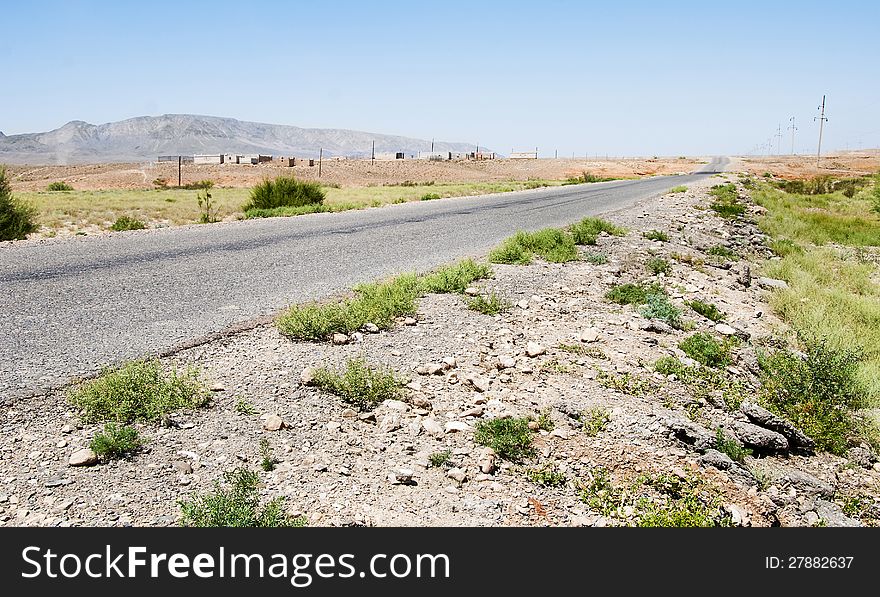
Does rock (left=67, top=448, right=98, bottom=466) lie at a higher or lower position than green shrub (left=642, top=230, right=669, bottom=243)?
lower

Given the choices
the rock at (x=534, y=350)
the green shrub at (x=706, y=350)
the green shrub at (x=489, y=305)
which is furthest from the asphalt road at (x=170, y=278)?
the green shrub at (x=706, y=350)

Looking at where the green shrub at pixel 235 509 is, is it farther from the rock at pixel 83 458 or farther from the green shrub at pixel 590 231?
the green shrub at pixel 590 231

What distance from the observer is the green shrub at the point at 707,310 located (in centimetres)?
841

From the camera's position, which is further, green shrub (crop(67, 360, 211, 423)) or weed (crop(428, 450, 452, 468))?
green shrub (crop(67, 360, 211, 423))

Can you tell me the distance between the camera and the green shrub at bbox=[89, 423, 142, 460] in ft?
11.7

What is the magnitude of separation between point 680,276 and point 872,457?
586 cm

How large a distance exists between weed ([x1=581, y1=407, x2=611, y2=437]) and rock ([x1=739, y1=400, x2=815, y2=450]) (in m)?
1.35

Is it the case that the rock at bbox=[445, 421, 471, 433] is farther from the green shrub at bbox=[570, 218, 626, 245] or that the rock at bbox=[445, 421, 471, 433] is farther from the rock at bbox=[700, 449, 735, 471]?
the green shrub at bbox=[570, 218, 626, 245]

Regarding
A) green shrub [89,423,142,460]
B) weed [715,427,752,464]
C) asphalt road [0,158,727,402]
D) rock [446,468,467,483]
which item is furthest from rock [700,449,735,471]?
asphalt road [0,158,727,402]

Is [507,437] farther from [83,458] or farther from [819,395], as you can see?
[819,395]

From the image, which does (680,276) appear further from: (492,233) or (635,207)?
(635,207)

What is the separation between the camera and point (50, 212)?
23.3 meters

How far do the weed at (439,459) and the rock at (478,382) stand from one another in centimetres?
107
